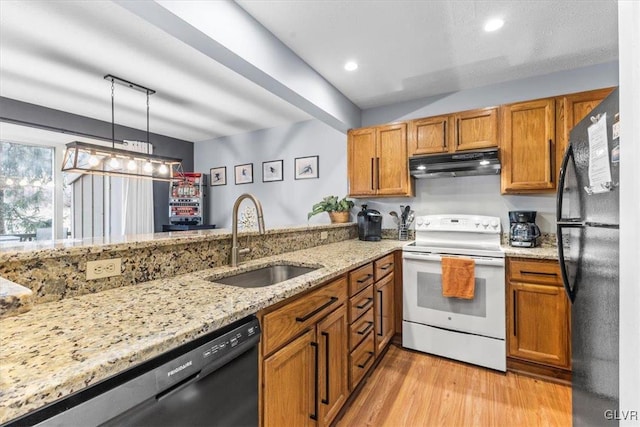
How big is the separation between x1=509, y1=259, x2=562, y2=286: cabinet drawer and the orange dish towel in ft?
0.97

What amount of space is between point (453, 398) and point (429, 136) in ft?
7.45

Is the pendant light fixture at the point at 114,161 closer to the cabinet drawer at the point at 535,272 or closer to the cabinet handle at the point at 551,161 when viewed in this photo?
the cabinet drawer at the point at 535,272

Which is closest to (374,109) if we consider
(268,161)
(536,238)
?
(268,161)

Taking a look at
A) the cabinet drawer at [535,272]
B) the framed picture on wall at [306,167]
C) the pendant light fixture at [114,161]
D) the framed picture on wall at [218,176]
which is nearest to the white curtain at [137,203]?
the framed picture on wall at [218,176]

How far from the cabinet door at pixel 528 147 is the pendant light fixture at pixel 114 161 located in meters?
3.41

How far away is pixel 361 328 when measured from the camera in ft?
6.56

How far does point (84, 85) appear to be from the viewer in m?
2.98

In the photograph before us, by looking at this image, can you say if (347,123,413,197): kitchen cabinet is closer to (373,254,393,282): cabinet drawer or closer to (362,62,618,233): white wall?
(362,62,618,233): white wall

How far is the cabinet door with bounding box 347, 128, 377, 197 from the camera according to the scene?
3320 millimetres

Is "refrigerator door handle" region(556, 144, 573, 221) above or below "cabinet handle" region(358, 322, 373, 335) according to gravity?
above

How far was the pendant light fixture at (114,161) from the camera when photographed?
2.67 metres

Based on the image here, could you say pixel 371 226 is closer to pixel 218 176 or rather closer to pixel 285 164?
pixel 285 164

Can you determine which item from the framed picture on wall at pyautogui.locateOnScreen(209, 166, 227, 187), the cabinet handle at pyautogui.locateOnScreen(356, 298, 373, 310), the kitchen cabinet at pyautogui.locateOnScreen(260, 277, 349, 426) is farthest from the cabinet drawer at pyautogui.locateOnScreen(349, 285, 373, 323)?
the framed picture on wall at pyautogui.locateOnScreen(209, 166, 227, 187)

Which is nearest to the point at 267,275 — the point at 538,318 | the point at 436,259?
the point at 436,259
